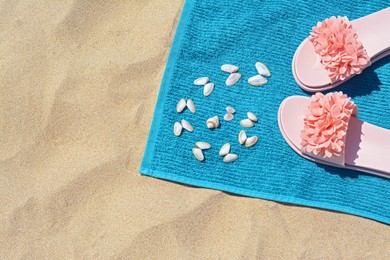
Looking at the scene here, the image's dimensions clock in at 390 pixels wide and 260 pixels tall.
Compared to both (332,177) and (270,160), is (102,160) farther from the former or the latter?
(332,177)

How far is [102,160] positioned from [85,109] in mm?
133

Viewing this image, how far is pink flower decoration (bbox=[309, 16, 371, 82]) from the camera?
109 centimetres

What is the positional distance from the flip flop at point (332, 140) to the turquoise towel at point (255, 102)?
0.03m

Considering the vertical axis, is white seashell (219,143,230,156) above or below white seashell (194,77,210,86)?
below

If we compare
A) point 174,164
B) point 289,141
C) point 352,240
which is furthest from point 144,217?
point 352,240

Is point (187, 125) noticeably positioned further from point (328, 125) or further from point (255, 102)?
point (328, 125)

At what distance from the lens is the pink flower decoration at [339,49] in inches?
42.9

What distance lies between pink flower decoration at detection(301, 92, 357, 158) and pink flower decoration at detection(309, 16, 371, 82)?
0.07 meters

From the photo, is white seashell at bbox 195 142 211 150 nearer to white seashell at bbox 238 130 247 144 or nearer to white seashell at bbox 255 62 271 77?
white seashell at bbox 238 130 247 144

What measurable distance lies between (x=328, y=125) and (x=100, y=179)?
544 mm

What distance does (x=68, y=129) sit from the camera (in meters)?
1.13

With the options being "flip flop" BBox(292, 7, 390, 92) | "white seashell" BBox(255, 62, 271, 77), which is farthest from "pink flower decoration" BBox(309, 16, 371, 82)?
"white seashell" BBox(255, 62, 271, 77)

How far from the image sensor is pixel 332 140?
1.07 meters

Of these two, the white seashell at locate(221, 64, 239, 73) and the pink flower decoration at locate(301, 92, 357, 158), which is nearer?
the pink flower decoration at locate(301, 92, 357, 158)
